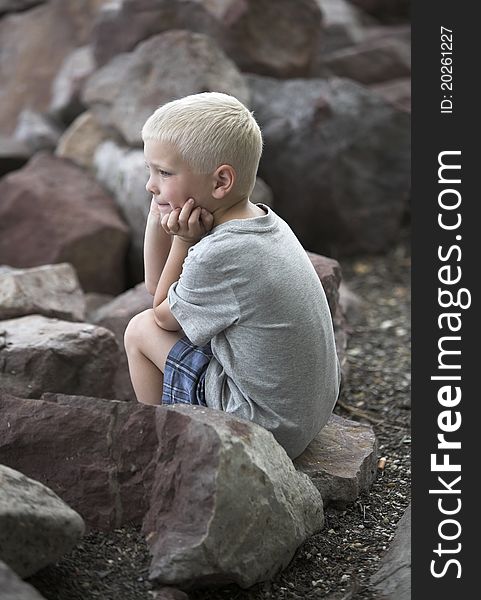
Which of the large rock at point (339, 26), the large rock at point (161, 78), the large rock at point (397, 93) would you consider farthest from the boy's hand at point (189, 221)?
the large rock at point (339, 26)

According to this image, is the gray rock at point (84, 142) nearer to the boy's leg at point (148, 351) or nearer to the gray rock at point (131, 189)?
the gray rock at point (131, 189)

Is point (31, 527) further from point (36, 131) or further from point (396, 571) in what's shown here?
point (36, 131)

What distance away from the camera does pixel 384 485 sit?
311 centimetres

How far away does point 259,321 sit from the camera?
8.83 ft

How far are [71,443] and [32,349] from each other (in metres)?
0.85

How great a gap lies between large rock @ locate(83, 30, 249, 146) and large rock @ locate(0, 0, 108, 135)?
5.88 ft

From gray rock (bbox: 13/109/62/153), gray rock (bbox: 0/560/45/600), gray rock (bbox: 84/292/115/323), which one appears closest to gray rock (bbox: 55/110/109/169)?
gray rock (bbox: 13/109/62/153)

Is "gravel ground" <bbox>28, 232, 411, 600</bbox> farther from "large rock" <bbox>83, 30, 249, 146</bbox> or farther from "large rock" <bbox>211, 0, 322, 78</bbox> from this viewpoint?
"large rock" <bbox>211, 0, 322, 78</bbox>

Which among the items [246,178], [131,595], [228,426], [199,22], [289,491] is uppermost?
[199,22]

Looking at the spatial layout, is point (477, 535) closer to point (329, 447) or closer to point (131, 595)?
point (329, 447)

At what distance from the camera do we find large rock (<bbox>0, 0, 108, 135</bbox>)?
24.1 feet

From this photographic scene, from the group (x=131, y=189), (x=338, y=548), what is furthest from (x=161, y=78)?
(x=338, y=548)

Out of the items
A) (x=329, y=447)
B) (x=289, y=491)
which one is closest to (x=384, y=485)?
(x=329, y=447)

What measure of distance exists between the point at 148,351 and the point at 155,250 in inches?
12.3
